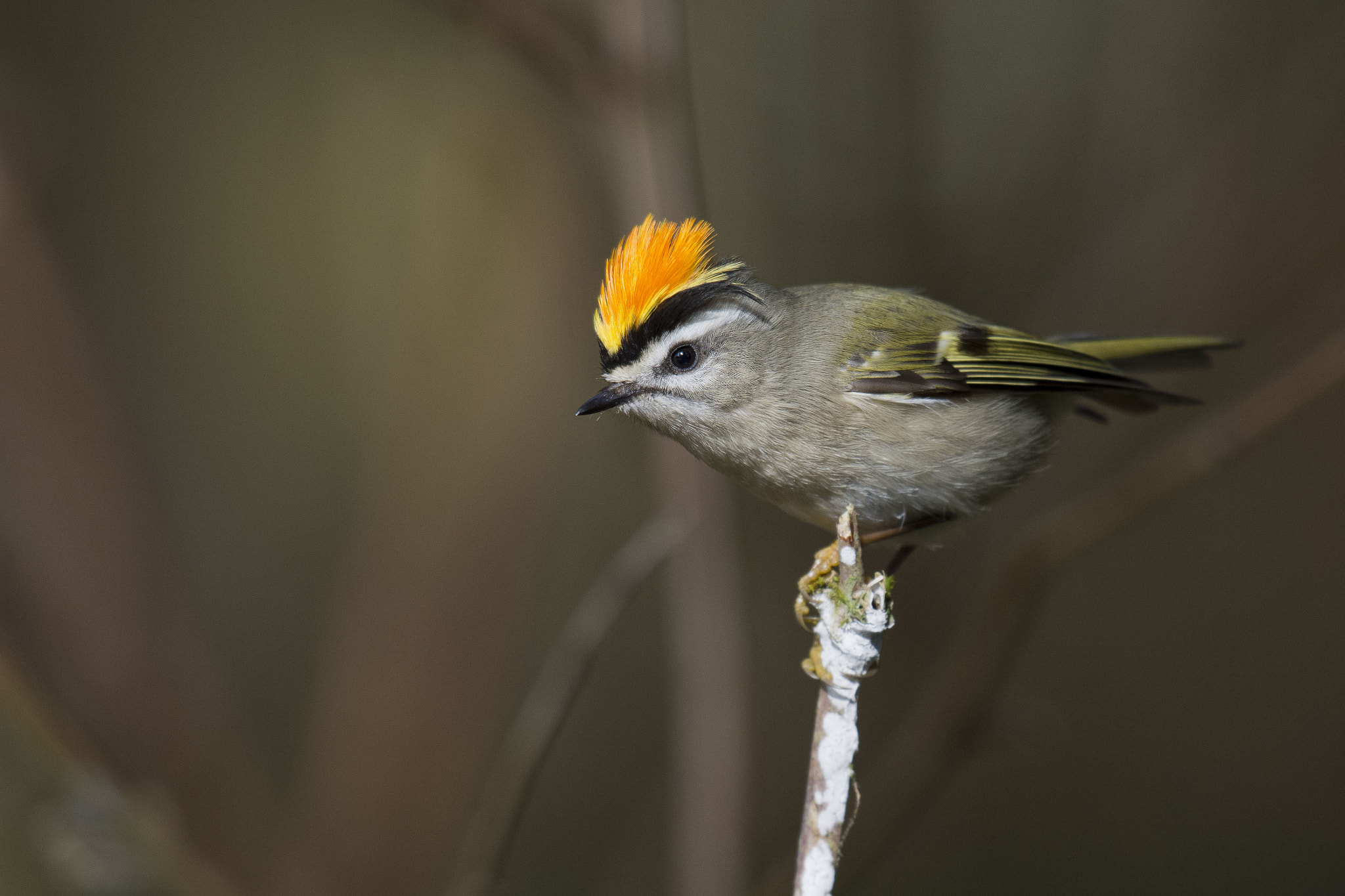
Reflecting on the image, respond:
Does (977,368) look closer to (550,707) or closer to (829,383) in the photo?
(829,383)

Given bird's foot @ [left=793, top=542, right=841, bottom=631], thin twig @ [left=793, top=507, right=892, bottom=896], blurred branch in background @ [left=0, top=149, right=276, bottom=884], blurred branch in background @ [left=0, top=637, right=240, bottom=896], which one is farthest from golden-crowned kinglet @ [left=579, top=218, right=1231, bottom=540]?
blurred branch in background @ [left=0, top=149, right=276, bottom=884]

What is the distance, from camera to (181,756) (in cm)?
316

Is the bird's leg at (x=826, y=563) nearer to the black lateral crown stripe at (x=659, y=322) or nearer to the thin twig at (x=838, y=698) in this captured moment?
the thin twig at (x=838, y=698)

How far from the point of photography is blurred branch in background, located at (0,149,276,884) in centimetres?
304

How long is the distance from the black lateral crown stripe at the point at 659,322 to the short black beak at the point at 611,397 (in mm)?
41

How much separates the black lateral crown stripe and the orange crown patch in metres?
0.01

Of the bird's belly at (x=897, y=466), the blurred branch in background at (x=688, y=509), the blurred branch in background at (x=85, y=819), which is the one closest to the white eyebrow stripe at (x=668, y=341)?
the bird's belly at (x=897, y=466)

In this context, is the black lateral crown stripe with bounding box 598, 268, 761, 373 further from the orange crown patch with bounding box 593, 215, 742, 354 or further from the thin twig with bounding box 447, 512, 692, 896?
the thin twig with bounding box 447, 512, 692, 896

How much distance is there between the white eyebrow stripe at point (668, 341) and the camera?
6.40 feet

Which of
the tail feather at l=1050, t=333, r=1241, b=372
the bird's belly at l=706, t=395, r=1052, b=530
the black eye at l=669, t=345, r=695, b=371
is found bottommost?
the bird's belly at l=706, t=395, r=1052, b=530

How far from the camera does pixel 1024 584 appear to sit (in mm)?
2398

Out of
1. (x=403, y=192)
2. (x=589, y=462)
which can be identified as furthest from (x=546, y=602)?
(x=403, y=192)

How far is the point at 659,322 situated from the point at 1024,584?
43.9 inches

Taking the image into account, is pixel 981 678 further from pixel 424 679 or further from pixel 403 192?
pixel 403 192
